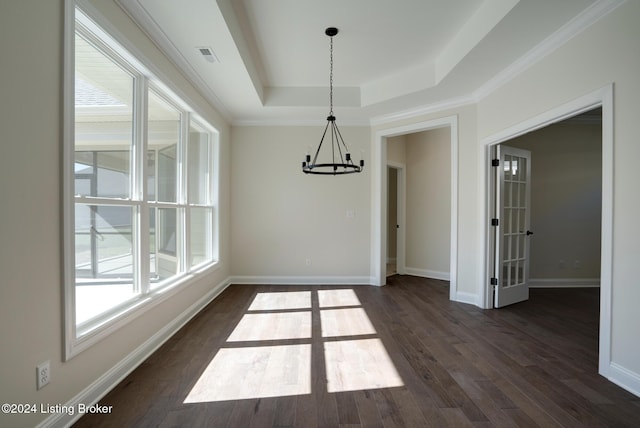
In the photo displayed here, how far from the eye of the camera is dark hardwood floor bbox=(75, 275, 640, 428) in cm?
178

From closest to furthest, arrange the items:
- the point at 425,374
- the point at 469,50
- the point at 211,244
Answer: the point at 425,374
the point at 469,50
the point at 211,244

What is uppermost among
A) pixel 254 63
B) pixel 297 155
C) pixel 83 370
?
pixel 254 63

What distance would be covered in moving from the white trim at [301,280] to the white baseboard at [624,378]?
3.19 meters

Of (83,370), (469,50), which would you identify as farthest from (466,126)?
(83,370)

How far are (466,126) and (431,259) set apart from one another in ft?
8.80

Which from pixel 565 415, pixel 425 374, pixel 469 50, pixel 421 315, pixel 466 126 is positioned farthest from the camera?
pixel 466 126

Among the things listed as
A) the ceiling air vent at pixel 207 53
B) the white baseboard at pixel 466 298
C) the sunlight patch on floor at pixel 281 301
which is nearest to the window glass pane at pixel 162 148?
the ceiling air vent at pixel 207 53

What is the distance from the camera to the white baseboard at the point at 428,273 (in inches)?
218

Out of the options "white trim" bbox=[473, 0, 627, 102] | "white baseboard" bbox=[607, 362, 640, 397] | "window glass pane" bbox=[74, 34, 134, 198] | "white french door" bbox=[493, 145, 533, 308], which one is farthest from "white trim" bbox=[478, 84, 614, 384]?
"window glass pane" bbox=[74, 34, 134, 198]

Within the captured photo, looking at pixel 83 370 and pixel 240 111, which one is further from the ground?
pixel 240 111

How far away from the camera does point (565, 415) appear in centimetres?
180

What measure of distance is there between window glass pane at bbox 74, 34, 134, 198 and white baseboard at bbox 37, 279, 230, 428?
124 centimetres

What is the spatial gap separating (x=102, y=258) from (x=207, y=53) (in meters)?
2.10

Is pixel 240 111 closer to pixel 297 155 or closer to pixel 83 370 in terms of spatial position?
pixel 297 155
